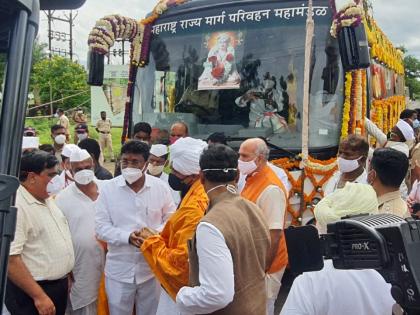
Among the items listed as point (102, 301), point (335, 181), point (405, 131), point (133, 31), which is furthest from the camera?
point (133, 31)

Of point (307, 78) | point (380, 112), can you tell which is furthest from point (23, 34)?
point (380, 112)

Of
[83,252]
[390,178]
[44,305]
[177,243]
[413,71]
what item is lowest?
[44,305]

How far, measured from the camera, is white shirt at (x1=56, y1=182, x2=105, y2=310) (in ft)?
12.4

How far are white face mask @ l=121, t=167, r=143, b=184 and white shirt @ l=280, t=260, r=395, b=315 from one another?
200 centimetres

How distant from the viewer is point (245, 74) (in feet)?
19.4

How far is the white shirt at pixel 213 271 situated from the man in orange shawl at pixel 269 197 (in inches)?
48.6

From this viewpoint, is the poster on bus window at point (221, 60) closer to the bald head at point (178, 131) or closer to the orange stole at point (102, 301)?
the bald head at point (178, 131)

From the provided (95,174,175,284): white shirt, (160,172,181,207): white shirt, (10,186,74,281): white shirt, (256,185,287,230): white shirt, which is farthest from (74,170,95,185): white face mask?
(256,185,287,230): white shirt

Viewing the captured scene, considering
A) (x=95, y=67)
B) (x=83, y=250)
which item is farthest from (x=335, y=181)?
(x=95, y=67)

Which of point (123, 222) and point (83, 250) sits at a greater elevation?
point (123, 222)

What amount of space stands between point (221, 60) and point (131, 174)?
104 inches

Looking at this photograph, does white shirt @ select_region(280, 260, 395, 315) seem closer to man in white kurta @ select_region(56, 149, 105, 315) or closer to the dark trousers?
the dark trousers

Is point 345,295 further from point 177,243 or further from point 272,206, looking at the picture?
point 272,206

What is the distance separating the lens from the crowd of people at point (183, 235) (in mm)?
2189
